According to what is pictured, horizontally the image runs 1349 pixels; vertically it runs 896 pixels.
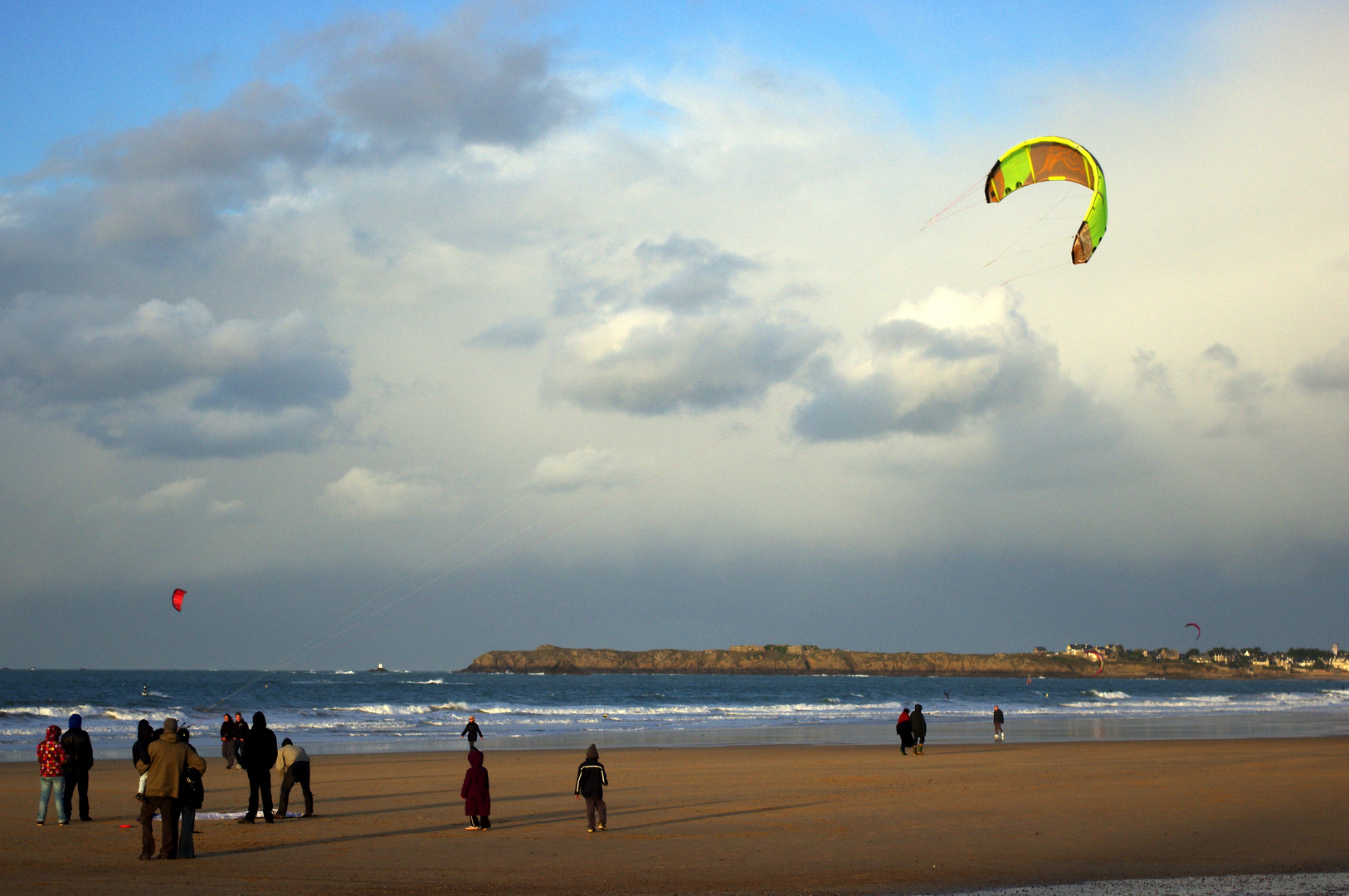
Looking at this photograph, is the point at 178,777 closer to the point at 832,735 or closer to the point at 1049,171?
the point at 1049,171

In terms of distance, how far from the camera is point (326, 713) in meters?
43.7

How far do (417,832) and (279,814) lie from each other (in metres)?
2.30

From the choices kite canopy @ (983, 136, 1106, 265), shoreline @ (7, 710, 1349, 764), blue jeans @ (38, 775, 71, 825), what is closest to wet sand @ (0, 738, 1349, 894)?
blue jeans @ (38, 775, 71, 825)

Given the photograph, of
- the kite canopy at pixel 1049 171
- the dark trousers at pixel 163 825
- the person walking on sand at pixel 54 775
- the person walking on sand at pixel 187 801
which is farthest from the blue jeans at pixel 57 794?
the kite canopy at pixel 1049 171

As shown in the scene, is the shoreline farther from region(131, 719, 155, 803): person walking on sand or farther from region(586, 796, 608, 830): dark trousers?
region(586, 796, 608, 830): dark trousers

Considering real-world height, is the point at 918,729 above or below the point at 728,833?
below

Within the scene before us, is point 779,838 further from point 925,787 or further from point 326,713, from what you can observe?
point 326,713

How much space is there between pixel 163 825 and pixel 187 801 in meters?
0.30

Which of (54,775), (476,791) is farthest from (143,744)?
(476,791)

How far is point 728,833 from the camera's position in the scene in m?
12.6

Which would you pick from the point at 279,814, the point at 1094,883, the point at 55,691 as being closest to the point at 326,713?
the point at 279,814

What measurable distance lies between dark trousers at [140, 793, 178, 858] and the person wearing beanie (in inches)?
128

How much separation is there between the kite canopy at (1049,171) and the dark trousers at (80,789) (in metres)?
16.0

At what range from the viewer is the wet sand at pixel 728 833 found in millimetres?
9930
